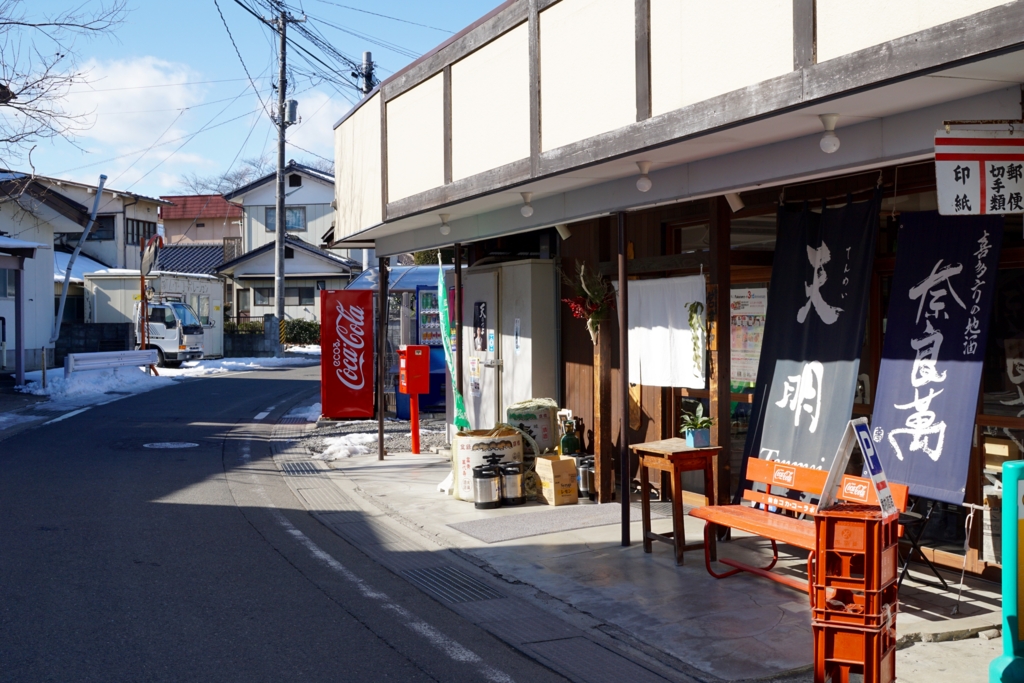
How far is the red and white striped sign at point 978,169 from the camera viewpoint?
509cm

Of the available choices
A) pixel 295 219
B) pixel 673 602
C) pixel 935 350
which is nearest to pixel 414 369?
pixel 673 602

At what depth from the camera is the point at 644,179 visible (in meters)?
7.78

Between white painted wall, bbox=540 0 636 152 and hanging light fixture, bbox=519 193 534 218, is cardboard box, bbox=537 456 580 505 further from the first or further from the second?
white painted wall, bbox=540 0 636 152

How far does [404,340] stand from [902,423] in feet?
42.7

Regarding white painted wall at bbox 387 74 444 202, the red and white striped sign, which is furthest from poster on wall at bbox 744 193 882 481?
white painted wall at bbox 387 74 444 202

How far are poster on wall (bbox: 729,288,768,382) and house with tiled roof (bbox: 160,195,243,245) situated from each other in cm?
5807

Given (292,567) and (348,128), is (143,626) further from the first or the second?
(348,128)

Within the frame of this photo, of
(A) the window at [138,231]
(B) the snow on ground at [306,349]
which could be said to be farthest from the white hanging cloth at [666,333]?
(A) the window at [138,231]

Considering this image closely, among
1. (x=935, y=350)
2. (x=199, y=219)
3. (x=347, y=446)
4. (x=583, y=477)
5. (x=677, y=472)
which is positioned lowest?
(x=347, y=446)

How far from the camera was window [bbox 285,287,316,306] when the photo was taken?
47.7 m

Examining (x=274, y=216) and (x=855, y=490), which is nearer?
(x=855, y=490)

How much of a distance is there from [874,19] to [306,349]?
4044 centimetres

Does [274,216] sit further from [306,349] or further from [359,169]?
[359,169]

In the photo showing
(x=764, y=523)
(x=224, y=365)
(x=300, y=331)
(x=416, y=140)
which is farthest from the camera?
(x=300, y=331)
